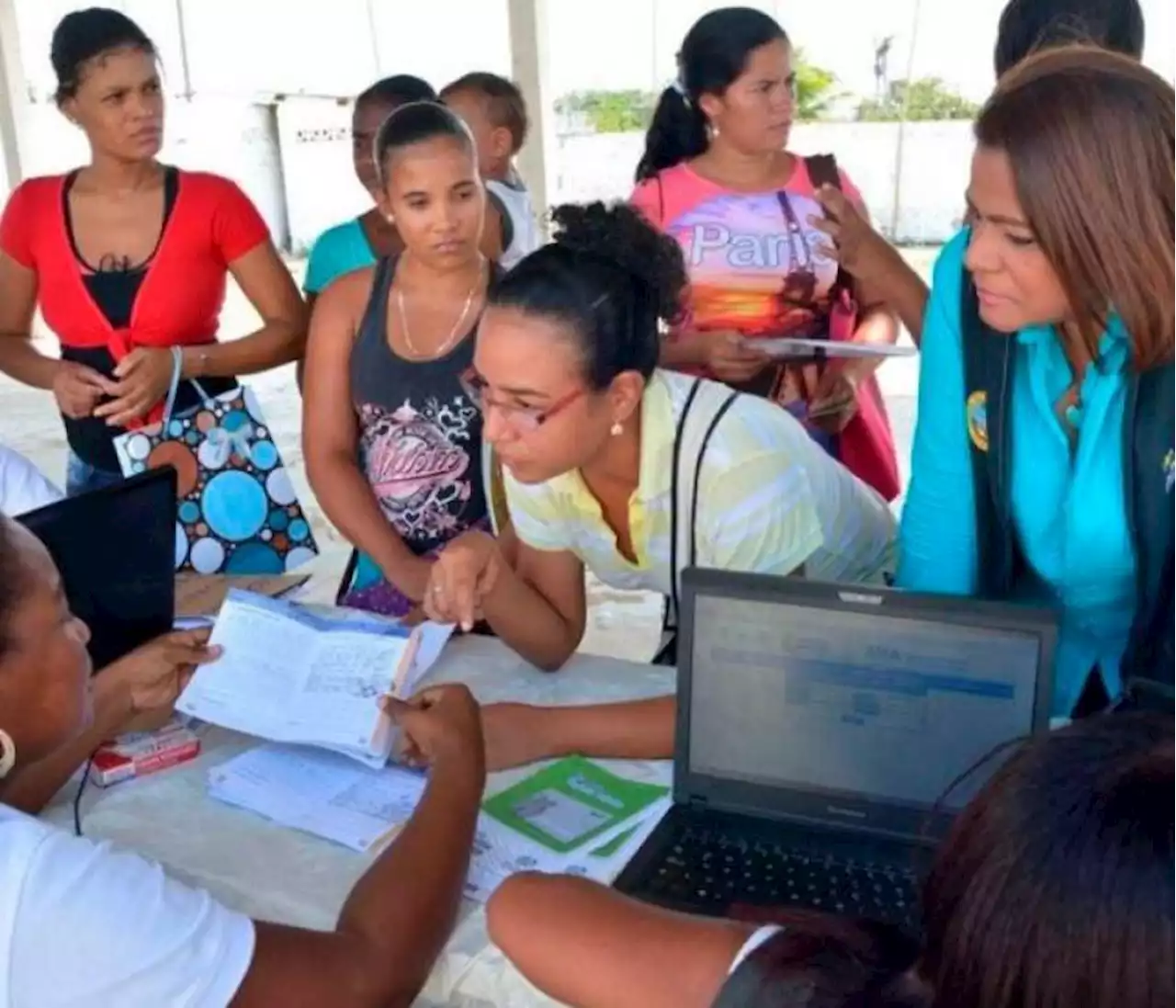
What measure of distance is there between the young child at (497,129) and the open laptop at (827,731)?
183cm

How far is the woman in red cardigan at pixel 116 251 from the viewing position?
91.6 inches

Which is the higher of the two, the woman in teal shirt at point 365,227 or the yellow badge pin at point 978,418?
the woman in teal shirt at point 365,227

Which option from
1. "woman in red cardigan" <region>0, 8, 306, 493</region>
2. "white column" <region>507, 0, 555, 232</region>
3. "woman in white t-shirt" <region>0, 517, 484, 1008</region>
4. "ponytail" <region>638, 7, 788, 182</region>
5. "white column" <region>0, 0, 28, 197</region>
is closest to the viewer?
"woman in white t-shirt" <region>0, 517, 484, 1008</region>

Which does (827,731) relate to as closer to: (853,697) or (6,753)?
(853,697)

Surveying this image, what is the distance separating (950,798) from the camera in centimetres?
122

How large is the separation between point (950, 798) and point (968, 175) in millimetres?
657

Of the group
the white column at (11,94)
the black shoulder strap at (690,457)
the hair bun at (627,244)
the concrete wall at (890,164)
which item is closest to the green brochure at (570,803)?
the black shoulder strap at (690,457)

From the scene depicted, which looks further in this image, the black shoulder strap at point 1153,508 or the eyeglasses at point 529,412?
the eyeglasses at point 529,412

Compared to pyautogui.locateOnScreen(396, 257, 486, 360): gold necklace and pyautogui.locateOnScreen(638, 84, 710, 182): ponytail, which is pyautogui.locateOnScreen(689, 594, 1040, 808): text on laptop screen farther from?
pyautogui.locateOnScreen(638, 84, 710, 182): ponytail

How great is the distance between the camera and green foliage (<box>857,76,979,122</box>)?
775 centimetres

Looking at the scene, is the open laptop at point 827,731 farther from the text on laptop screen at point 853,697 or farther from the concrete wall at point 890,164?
the concrete wall at point 890,164

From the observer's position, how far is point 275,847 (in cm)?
131

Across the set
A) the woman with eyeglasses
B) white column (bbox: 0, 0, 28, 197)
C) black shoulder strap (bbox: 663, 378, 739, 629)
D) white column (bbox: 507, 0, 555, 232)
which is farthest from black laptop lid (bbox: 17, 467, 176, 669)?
white column (bbox: 0, 0, 28, 197)

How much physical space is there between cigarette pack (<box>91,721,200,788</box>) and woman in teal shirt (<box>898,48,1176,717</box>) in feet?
2.90
